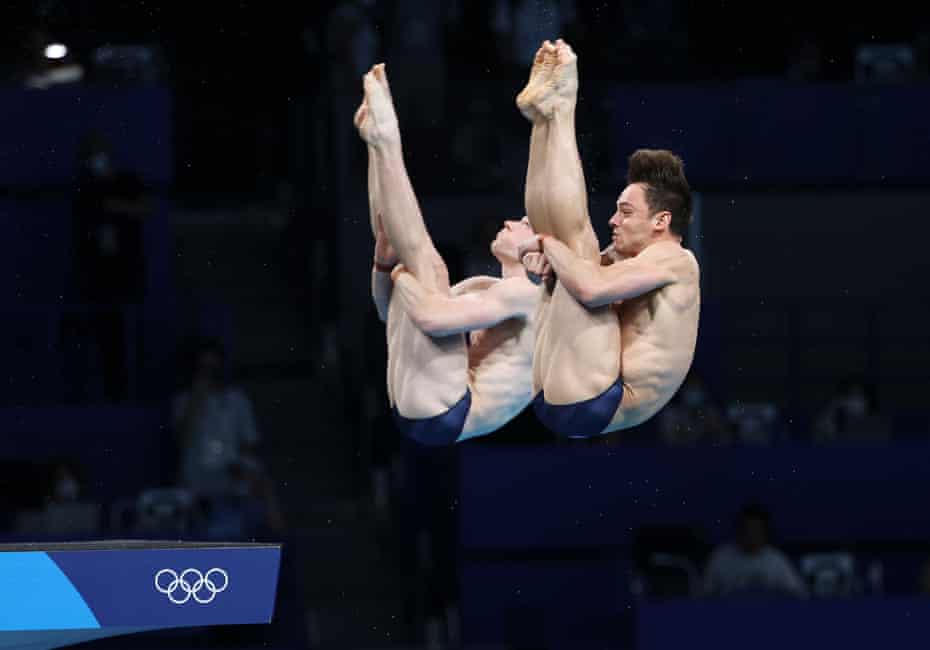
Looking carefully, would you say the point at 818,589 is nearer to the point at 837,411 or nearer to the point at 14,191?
the point at 837,411

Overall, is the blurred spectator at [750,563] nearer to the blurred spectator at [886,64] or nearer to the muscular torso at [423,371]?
the blurred spectator at [886,64]

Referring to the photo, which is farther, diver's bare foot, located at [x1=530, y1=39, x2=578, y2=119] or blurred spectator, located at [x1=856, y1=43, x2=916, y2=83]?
blurred spectator, located at [x1=856, y1=43, x2=916, y2=83]

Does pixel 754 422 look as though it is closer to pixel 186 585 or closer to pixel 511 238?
pixel 511 238

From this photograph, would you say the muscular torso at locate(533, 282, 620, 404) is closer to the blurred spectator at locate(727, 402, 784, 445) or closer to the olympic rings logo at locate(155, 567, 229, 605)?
the olympic rings logo at locate(155, 567, 229, 605)

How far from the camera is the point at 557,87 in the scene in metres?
6.11

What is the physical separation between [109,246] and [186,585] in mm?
4913

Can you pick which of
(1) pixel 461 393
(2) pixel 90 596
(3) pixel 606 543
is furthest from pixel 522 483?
(2) pixel 90 596

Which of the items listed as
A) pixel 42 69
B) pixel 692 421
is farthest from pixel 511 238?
pixel 42 69

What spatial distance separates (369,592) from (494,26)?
3276mm

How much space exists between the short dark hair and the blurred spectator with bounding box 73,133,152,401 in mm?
4815

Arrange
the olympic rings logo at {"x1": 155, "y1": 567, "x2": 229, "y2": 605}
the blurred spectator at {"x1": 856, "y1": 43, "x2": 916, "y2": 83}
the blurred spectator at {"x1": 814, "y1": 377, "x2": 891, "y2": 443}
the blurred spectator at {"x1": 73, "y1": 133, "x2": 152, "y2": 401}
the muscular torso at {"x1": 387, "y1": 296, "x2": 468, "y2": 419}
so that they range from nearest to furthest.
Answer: the olympic rings logo at {"x1": 155, "y1": 567, "x2": 229, "y2": 605} < the muscular torso at {"x1": 387, "y1": 296, "x2": 468, "y2": 419} < the blurred spectator at {"x1": 73, "y1": 133, "x2": 152, "y2": 401} < the blurred spectator at {"x1": 814, "y1": 377, "x2": 891, "y2": 443} < the blurred spectator at {"x1": 856, "y1": 43, "x2": 916, "y2": 83}

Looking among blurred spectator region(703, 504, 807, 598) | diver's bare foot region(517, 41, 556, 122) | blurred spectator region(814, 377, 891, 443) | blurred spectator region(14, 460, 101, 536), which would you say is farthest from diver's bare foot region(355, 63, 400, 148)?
blurred spectator region(814, 377, 891, 443)

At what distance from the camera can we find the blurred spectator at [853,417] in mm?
10789

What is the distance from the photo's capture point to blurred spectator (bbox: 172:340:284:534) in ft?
33.9
